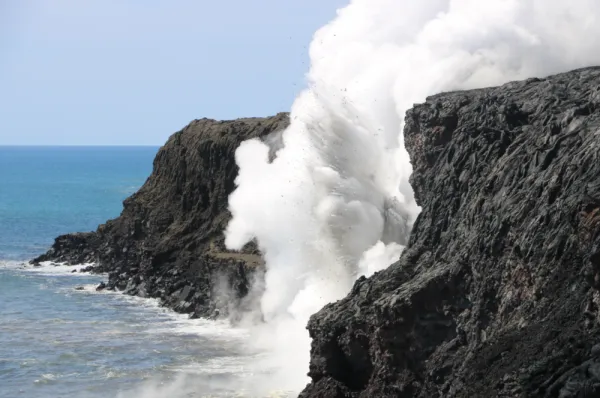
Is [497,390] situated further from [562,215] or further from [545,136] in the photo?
[545,136]

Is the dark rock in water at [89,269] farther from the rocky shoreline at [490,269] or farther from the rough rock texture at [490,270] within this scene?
the rough rock texture at [490,270]

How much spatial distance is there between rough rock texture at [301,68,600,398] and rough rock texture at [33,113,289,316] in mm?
26888

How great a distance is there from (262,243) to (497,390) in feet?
121

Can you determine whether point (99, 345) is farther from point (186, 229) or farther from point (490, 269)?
point (490, 269)

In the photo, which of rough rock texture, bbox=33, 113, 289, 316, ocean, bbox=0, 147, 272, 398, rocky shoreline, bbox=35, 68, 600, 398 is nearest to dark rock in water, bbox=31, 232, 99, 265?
rough rock texture, bbox=33, 113, 289, 316

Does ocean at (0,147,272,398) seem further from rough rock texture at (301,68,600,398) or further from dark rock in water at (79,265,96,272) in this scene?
rough rock texture at (301,68,600,398)

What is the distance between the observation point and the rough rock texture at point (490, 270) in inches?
1177

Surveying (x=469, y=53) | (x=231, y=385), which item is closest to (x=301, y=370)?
(x=231, y=385)

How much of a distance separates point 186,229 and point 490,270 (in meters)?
47.6

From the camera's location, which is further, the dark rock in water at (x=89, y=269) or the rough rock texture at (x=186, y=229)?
the dark rock in water at (x=89, y=269)

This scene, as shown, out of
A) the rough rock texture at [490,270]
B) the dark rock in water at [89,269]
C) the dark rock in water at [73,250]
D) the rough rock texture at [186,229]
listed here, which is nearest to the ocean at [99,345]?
the dark rock in water at [89,269]

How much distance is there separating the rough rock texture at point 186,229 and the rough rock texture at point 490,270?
26.9 metres

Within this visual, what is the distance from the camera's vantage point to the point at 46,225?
437 feet

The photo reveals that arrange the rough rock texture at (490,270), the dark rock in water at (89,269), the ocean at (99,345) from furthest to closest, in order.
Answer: the dark rock in water at (89,269)
the ocean at (99,345)
the rough rock texture at (490,270)
